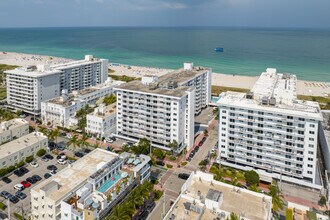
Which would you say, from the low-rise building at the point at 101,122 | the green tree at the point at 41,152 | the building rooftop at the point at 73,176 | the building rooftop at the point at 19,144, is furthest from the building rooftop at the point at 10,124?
the building rooftop at the point at 73,176

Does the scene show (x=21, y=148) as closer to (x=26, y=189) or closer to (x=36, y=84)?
(x=26, y=189)

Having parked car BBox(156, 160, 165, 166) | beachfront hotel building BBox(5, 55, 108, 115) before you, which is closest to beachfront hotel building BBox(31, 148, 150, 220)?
parked car BBox(156, 160, 165, 166)

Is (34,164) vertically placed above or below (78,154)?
below

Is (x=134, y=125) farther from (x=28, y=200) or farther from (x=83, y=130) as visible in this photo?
(x=28, y=200)

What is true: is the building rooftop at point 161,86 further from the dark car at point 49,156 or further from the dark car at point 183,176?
the dark car at point 49,156

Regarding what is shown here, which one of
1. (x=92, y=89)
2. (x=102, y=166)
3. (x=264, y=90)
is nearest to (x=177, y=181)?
(x=102, y=166)

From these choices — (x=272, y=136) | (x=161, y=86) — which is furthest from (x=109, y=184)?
(x=161, y=86)

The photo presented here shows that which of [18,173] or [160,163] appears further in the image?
[160,163]
